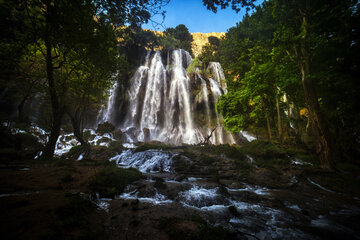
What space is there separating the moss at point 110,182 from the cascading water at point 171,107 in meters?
19.7

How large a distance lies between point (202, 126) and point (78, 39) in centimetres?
2380

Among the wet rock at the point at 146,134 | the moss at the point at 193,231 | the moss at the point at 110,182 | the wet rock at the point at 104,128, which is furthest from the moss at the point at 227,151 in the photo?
the wet rock at the point at 104,128

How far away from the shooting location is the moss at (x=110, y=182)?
4723mm

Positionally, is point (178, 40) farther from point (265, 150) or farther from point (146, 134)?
point (265, 150)

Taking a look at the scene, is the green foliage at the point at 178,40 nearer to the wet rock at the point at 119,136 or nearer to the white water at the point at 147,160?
the wet rock at the point at 119,136

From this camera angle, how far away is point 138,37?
38594mm

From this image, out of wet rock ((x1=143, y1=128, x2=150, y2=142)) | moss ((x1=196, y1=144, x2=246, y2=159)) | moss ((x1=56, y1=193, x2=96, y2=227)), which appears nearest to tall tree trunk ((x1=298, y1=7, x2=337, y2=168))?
moss ((x1=196, y1=144, x2=246, y2=159))

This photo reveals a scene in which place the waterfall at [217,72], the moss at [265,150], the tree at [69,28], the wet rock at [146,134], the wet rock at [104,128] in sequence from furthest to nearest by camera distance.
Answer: the waterfall at [217,72] < the wet rock at [146,134] < the wet rock at [104,128] < the moss at [265,150] < the tree at [69,28]

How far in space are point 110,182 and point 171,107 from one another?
2441 centimetres

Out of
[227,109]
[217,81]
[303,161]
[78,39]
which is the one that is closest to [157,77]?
[217,81]

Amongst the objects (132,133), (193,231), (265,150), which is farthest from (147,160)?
(132,133)

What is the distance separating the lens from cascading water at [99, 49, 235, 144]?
27469 millimetres

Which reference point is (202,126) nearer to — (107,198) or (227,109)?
(227,109)

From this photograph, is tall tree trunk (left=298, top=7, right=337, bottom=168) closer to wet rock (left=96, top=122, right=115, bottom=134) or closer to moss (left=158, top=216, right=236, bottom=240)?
moss (left=158, top=216, right=236, bottom=240)
